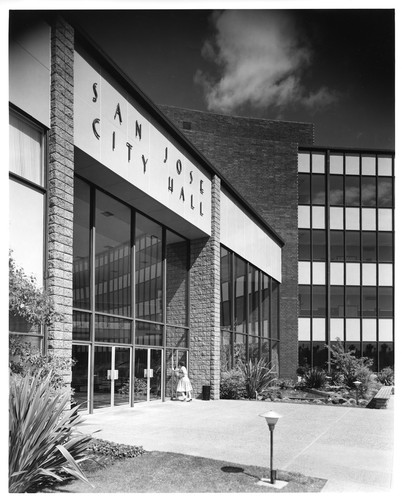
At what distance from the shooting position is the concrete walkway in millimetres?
8531

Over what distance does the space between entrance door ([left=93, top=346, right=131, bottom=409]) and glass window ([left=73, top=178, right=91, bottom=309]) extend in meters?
1.49

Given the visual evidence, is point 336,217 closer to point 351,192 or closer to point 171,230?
point 351,192

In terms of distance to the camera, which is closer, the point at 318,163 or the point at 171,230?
the point at 171,230

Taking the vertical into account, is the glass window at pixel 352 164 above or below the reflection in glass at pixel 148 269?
above

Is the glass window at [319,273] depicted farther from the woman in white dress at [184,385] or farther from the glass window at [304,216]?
the woman in white dress at [184,385]

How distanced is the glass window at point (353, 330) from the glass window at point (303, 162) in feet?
29.1

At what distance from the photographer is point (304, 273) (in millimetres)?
32188

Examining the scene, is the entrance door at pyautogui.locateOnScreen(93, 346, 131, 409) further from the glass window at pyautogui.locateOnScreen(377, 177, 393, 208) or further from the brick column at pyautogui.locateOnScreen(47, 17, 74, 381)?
the glass window at pyautogui.locateOnScreen(377, 177, 393, 208)

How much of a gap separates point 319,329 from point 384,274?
4744 mm

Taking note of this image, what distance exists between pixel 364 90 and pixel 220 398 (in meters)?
11.9

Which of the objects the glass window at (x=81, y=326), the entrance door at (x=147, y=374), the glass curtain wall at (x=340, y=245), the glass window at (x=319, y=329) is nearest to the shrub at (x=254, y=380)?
the entrance door at (x=147, y=374)

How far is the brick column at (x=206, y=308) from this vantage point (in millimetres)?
19391

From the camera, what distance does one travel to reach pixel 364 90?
1219cm

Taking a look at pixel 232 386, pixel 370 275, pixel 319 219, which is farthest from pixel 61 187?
pixel 370 275
